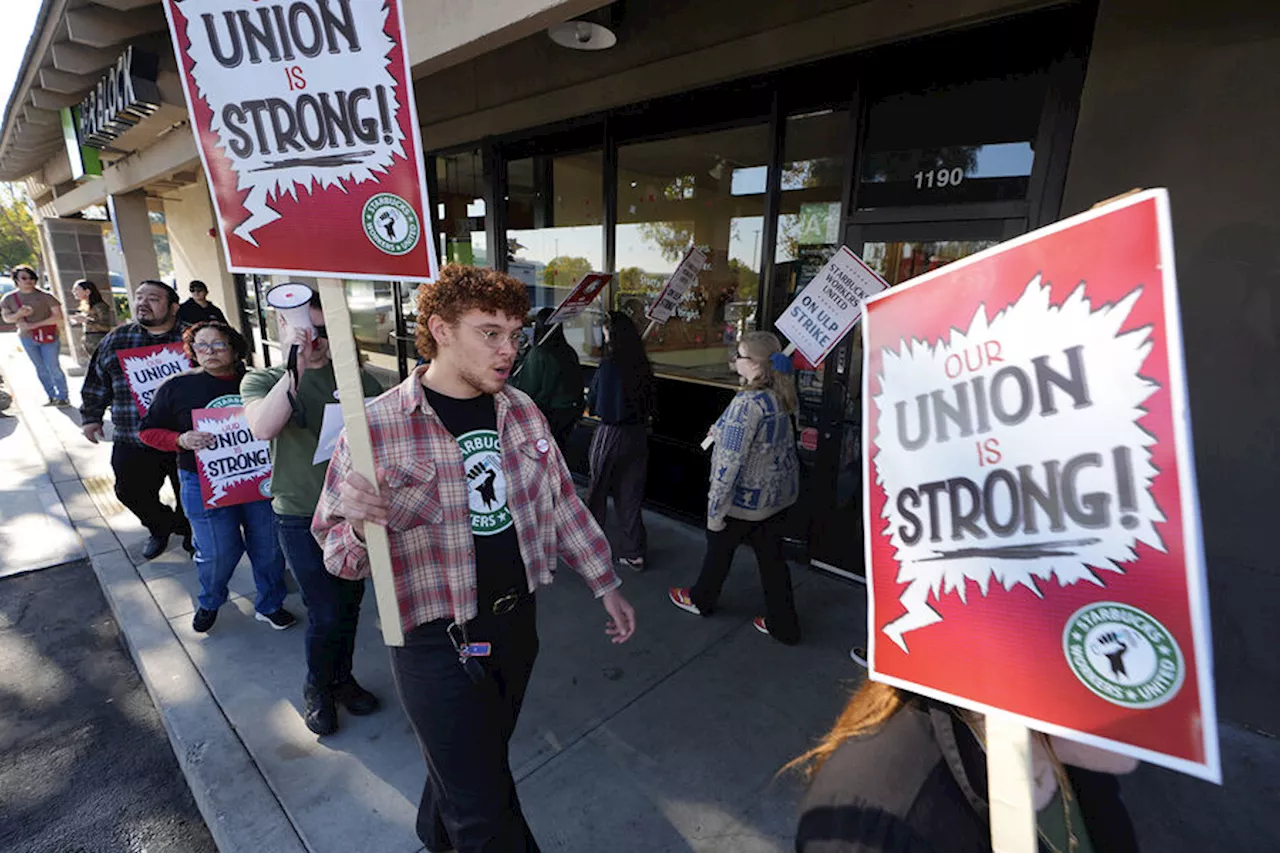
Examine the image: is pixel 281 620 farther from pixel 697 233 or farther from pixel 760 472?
pixel 697 233

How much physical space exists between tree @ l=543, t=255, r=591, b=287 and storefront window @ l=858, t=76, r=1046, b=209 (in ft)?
9.61

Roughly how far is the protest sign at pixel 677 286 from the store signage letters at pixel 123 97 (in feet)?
17.9

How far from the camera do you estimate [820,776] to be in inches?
43.8

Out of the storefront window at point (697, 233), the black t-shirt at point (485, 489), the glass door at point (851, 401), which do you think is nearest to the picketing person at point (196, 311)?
the storefront window at point (697, 233)

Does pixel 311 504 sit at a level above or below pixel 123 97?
below

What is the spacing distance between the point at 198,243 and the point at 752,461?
13.5 m

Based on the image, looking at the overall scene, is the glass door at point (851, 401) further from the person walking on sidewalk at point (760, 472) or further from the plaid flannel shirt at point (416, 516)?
the plaid flannel shirt at point (416, 516)

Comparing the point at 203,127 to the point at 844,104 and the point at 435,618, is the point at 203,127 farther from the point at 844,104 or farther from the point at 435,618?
the point at 844,104

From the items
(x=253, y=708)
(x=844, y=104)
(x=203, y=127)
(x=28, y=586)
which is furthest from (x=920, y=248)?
(x=28, y=586)

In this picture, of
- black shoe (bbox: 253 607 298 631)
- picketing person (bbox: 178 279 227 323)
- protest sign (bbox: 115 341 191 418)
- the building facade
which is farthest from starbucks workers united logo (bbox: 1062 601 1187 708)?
picketing person (bbox: 178 279 227 323)

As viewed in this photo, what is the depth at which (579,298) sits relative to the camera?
14.6 ft

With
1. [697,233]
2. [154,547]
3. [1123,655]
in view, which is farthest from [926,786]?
[154,547]

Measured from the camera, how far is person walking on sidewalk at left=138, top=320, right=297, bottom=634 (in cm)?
341

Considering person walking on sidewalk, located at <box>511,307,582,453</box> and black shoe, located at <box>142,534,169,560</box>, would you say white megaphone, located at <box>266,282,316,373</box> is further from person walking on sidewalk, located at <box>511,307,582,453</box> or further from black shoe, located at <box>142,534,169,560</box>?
black shoe, located at <box>142,534,169,560</box>
